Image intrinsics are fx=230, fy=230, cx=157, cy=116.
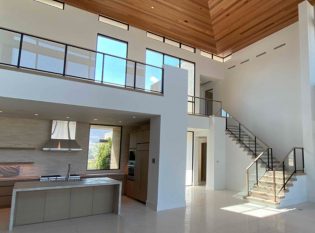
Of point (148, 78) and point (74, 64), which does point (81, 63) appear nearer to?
point (74, 64)

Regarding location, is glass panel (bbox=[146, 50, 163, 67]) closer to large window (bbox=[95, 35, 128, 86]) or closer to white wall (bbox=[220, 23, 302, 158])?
white wall (bbox=[220, 23, 302, 158])

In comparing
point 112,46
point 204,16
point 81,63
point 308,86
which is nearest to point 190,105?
point 204,16

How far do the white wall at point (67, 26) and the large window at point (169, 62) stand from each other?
26 centimetres

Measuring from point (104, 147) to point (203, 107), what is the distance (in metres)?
6.16

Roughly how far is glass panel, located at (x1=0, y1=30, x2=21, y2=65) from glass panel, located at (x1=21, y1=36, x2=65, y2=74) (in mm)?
144

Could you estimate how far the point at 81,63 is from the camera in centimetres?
627

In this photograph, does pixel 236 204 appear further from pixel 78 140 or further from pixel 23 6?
pixel 23 6

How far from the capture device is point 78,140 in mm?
8438

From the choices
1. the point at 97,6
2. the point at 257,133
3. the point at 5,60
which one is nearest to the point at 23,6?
the point at 97,6

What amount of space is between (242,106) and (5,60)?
10.7 metres

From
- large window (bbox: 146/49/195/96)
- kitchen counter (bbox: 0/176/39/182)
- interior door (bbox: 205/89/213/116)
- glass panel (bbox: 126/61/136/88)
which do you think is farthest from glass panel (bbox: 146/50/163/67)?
kitchen counter (bbox: 0/176/39/182)

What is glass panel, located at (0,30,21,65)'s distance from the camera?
16.7ft

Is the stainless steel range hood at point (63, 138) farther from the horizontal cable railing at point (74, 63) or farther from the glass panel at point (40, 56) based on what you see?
the glass panel at point (40, 56)

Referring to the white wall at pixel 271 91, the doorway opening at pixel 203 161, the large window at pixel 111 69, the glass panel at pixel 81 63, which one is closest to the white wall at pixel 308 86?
the white wall at pixel 271 91
